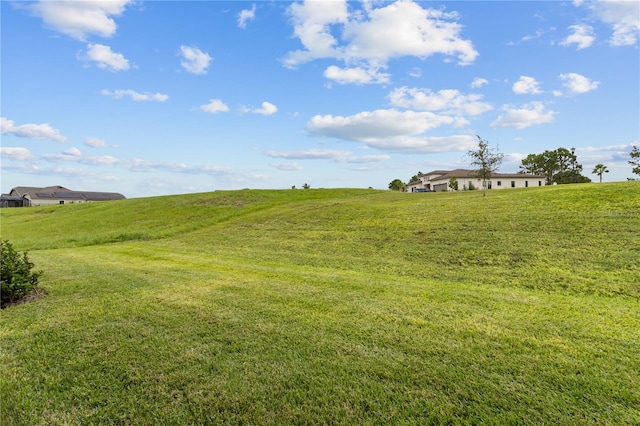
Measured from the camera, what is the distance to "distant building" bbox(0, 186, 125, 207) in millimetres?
67062

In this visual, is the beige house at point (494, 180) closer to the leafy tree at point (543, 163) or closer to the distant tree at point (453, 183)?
the distant tree at point (453, 183)

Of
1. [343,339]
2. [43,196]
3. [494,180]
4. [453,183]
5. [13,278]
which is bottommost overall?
[343,339]

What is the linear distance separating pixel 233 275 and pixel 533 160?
8069cm

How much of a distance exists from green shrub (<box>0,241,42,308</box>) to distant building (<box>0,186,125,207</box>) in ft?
244

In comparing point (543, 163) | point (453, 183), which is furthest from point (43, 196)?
point (543, 163)

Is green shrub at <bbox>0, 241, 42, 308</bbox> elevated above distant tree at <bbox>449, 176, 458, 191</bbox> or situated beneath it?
situated beneath

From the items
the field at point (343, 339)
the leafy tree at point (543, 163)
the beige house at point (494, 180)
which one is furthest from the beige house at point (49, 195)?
the leafy tree at point (543, 163)

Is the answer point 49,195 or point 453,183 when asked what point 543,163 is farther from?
point 49,195

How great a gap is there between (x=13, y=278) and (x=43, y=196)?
277ft

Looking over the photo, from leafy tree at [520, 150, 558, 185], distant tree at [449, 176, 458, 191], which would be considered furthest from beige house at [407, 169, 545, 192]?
leafy tree at [520, 150, 558, 185]

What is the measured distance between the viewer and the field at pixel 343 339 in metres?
2.75

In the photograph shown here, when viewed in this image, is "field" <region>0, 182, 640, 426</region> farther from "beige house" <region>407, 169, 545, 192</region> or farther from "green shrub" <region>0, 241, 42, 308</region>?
"beige house" <region>407, 169, 545, 192</region>

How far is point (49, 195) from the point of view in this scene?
71188 mm

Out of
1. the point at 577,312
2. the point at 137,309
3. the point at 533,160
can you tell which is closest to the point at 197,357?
the point at 137,309
